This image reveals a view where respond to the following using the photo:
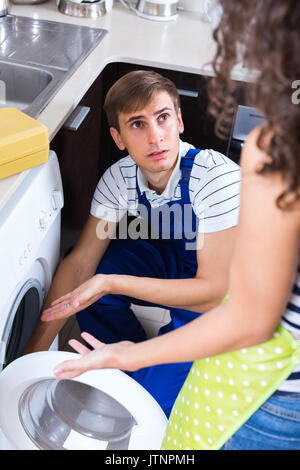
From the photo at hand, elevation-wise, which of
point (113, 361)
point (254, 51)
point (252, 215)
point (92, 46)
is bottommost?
point (113, 361)

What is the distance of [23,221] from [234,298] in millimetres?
596

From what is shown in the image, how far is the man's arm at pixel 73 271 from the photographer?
158 centimetres

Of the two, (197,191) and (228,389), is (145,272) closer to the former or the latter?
(197,191)

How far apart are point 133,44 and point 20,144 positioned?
97 centimetres

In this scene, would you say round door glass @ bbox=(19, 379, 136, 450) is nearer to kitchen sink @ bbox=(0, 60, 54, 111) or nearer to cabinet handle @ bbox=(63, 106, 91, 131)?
cabinet handle @ bbox=(63, 106, 91, 131)

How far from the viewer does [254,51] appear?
0.63 meters

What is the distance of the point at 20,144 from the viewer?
3.99ft

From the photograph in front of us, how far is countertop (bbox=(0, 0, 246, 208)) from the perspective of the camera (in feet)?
5.53

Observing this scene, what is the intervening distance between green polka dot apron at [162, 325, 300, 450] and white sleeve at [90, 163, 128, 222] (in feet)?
2.47

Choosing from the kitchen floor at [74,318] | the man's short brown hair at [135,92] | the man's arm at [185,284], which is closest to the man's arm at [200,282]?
the man's arm at [185,284]

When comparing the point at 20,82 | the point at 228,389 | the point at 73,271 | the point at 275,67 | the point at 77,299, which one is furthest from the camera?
the point at 20,82

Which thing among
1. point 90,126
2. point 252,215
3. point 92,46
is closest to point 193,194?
point 90,126

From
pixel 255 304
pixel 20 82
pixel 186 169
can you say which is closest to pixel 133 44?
pixel 20 82

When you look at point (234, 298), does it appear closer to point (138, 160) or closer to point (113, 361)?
point (113, 361)
